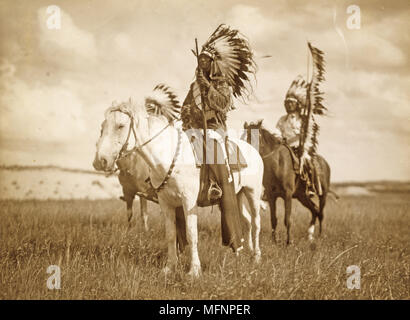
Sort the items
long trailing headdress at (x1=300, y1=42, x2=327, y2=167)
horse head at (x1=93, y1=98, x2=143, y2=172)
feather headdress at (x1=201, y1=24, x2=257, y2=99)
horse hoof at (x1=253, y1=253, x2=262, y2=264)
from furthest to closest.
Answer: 1. long trailing headdress at (x1=300, y1=42, x2=327, y2=167)
2. horse hoof at (x1=253, y1=253, x2=262, y2=264)
3. feather headdress at (x1=201, y1=24, x2=257, y2=99)
4. horse head at (x1=93, y1=98, x2=143, y2=172)

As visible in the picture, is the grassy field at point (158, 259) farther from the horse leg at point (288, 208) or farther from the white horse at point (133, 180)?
the horse leg at point (288, 208)

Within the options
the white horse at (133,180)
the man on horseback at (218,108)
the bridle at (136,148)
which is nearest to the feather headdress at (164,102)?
the man on horseback at (218,108)

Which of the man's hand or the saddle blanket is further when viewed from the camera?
the man's hand

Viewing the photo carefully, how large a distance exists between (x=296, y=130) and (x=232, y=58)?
2242 millimetres

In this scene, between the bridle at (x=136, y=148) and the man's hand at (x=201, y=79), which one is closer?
the bridle at (x=136, y=148)

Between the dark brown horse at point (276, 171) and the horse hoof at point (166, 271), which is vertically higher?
the dark brown horse at point (276, 171)

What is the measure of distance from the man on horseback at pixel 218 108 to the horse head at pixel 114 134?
2.53 ft

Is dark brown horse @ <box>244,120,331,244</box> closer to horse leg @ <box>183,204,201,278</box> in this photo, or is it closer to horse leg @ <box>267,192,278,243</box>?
horse leg @ <box>267,192,278,243</box>

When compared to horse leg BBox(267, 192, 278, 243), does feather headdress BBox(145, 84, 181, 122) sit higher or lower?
higher

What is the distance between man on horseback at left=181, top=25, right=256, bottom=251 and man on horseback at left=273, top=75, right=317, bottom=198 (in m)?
1.55

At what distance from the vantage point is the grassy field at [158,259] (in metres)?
4.57

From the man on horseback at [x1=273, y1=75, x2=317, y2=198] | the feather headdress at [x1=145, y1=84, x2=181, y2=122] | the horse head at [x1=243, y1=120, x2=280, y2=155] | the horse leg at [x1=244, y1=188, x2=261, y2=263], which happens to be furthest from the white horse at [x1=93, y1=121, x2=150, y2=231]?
the man on horseback at [x1=273, y1=75, x2=317, y2=198]

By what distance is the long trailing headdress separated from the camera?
6109mm

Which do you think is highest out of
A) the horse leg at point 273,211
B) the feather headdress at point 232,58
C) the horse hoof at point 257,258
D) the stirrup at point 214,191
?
the feather headdress at point 232,58
